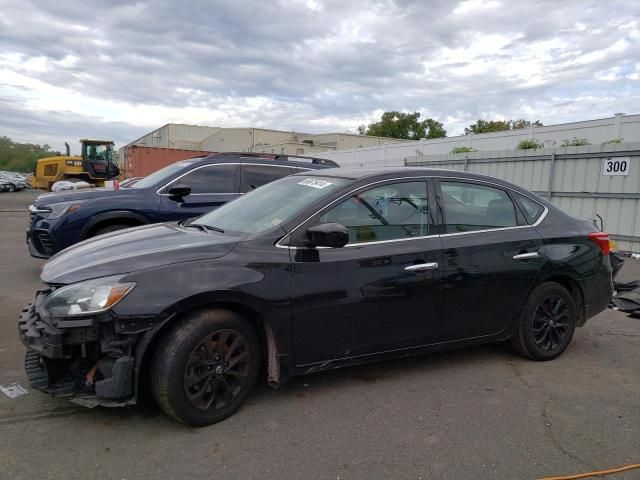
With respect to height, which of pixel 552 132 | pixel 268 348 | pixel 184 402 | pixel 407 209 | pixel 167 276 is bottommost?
pixel 184 402

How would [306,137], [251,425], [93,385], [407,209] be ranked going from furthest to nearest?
1. [306,137]
2. [407,209]
3. [251,425]
4. [93,385]

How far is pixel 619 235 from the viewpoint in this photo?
1010 cm

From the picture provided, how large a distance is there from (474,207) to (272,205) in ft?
5.54

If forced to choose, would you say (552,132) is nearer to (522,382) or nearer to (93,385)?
(522,382)

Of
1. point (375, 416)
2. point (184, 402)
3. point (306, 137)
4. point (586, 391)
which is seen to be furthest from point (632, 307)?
point (306, 137)

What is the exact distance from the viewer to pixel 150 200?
700cm

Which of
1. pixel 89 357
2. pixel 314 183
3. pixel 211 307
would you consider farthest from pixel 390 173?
pixel 89 357

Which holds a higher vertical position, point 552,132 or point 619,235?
point 552,132

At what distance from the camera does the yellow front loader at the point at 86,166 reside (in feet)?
90.1

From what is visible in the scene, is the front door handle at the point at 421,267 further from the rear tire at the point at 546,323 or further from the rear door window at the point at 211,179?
the rear door window at the point at 211,179

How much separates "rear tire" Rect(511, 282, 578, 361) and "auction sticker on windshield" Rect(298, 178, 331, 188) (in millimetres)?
2031

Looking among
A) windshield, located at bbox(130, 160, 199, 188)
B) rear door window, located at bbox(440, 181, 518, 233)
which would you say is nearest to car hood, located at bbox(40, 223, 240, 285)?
rear door window, located at bbox(440, 181, 518, 233)

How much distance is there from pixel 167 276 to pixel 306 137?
54002 mm

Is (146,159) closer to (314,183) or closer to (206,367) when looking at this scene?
(314,183)
